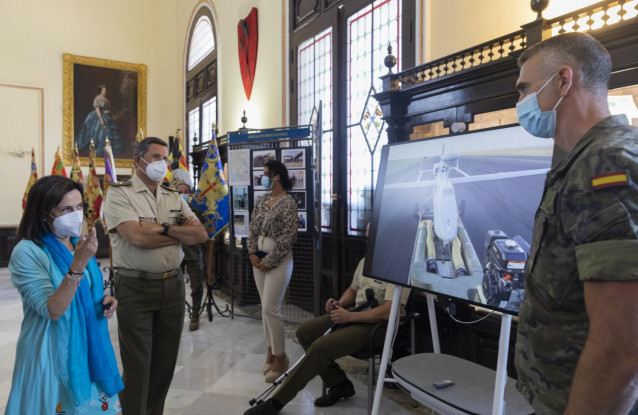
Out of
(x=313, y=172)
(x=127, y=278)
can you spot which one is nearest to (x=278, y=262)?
(x=313, y=172)

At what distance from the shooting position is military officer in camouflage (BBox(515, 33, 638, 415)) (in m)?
0.82

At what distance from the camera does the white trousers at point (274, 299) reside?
346cm

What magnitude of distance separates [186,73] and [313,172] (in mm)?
7819

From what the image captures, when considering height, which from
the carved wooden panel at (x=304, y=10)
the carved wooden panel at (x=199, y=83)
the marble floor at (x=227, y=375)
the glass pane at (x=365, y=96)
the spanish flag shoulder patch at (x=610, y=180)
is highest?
the carved wooden panel at (x=199, y=83)

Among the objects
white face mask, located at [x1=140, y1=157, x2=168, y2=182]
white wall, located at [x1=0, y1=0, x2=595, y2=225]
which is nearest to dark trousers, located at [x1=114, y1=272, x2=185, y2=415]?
white face mask, located at [x1=140, y1=157, x2=168, y2=182]

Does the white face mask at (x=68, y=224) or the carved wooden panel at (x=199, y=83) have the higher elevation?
the carved wooden panel at (x=199, y=83)

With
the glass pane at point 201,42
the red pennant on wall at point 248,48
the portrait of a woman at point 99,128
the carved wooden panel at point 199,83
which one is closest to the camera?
the red pennant on wall at point 248,48

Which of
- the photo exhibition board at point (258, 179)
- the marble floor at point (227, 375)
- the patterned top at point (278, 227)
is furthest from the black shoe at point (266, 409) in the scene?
the photo exhibition board at point (258, 179)

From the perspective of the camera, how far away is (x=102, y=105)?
11031mm

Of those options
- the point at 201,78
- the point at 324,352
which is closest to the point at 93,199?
the point at 201,78

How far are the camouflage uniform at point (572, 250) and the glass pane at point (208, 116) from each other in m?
8.42

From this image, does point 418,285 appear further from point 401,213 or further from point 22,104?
point 22,104

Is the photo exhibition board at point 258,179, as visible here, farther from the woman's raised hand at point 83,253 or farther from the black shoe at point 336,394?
the woman's raised hand at point 83,253

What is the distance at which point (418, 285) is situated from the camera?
6.86ft
